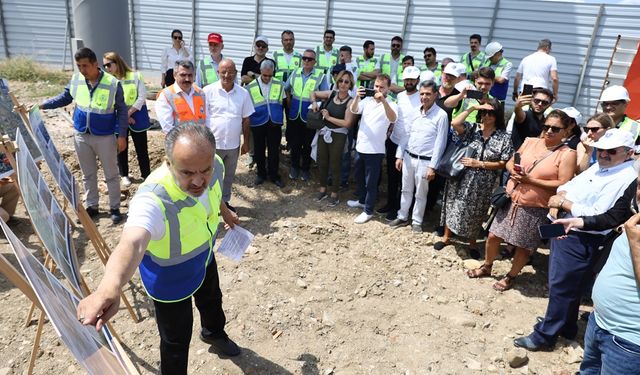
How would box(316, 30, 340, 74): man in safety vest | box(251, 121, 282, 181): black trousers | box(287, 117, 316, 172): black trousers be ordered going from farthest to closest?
box(316, 30, 340, 74): man in safety vest < box(287, 117, 316, 172): black trousers < box(251, 121, 282, 181): black trousers

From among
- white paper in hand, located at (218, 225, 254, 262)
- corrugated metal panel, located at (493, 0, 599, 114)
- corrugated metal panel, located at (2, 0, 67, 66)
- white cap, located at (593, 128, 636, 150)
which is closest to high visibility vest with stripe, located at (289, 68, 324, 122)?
white paper in hand, located at (218, 225, 254, 262)

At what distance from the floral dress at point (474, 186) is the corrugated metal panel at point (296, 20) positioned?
8.53m

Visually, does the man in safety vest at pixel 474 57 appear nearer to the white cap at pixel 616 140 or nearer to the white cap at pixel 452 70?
the white cap at pixel 452 70

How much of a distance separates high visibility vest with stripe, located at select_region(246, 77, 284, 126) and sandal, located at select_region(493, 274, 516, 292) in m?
3.70

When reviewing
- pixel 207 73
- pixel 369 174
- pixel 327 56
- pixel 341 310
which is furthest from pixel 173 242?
pixel 327 56

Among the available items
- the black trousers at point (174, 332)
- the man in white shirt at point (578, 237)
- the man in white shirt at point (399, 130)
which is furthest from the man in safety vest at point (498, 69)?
the black trousers at point (174, 332)

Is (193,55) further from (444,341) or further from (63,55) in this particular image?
(444,341)

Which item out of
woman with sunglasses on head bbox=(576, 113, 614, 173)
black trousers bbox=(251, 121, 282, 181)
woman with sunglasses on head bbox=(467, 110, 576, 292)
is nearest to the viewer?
woman with sunglasses on head bbox=(576, 113, 614, 173)

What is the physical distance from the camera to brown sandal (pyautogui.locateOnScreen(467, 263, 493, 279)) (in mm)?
4488

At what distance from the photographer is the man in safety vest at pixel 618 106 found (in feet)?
12.8

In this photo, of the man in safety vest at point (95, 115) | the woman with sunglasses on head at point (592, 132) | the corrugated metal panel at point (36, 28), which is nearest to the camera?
A: the woman with sunglasses on head at point (592, 132)

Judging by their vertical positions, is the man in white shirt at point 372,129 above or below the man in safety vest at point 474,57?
below

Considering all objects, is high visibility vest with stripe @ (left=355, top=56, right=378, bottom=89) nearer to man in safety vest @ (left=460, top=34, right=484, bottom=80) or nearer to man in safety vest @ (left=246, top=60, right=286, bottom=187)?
man in safety vest @ (left=460, top=34, right=484, bottom=80)

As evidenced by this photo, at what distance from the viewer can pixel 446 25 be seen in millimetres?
11180
